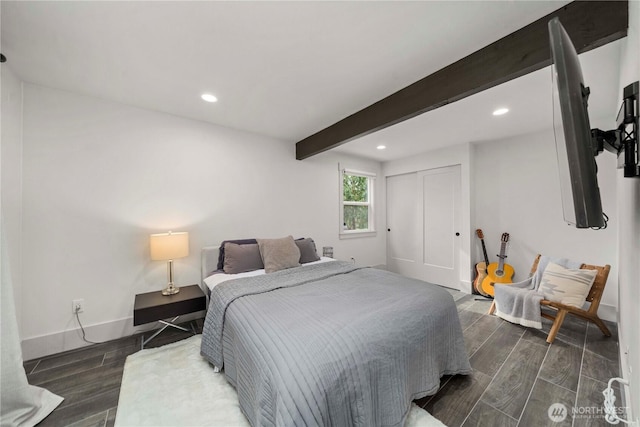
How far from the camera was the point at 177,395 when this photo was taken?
1650mm

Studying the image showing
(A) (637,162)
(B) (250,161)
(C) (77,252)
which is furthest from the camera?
(B) (250,161)

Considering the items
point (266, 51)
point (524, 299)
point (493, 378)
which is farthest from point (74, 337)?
point (524, 299)

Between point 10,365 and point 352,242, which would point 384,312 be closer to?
point 10,365

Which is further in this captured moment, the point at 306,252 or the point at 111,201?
the point at 306,252

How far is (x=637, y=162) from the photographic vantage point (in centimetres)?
91

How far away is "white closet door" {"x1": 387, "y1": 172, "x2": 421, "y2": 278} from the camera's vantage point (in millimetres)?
4582

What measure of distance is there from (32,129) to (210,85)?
163 centimetres

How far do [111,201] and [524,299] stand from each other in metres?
4.52

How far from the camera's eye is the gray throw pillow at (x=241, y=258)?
2.68 metres

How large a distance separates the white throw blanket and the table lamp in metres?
3.66

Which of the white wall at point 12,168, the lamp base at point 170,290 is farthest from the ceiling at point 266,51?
the lamp base at point 170,290

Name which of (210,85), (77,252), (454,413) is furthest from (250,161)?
(454,413)

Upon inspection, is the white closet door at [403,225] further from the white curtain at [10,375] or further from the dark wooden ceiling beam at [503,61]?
the white curtain at [10,375]

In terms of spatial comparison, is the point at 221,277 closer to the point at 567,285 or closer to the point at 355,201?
the point at 355,201
